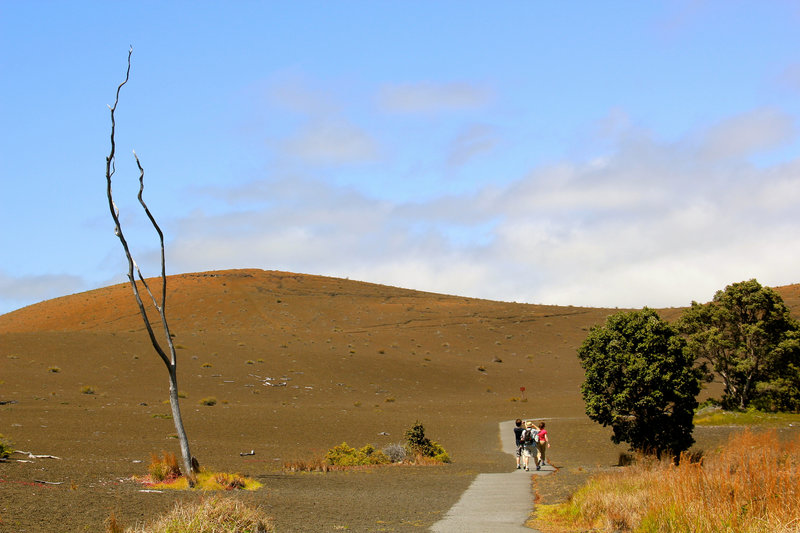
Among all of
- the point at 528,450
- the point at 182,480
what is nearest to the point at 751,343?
the point at 528,450

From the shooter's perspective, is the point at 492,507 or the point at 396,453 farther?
the point at 396,453

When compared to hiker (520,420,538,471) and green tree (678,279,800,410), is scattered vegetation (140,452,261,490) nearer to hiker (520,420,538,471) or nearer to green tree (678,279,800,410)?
hiker (520,420,538,471)

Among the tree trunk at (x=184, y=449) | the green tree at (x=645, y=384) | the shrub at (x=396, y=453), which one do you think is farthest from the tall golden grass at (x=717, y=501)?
the shrub at (x=396, y=453)

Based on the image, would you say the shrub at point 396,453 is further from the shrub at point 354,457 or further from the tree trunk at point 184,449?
the tree trunk at point 184,449

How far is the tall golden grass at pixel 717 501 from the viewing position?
7.70m

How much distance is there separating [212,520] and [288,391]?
40.9 m

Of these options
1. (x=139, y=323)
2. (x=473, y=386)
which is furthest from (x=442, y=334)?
(x=139, y=323)

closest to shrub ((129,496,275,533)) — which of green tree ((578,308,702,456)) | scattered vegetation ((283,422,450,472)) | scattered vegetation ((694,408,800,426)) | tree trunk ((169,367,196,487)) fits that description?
tree trunk ((169,367,196,487))

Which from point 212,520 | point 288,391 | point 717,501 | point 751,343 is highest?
point 751,343

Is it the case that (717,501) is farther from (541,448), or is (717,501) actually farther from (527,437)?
(541,448)

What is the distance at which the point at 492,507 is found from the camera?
13.2 m

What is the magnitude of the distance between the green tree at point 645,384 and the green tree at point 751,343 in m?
12.6

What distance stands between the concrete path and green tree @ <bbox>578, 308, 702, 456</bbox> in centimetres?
506

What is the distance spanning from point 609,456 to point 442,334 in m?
51.7
